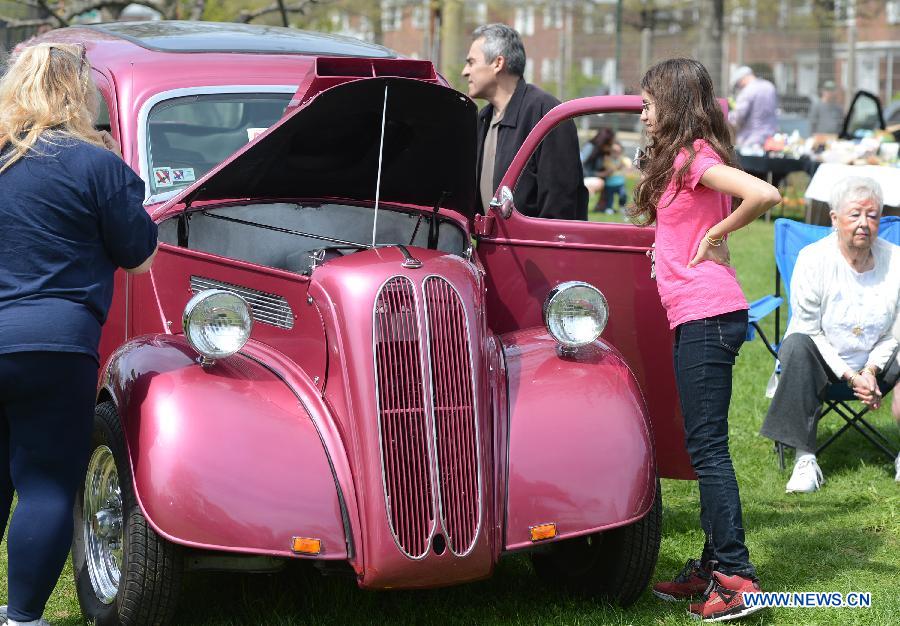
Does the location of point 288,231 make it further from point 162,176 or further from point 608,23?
point 608,23

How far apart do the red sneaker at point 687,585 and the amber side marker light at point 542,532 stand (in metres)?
0.83

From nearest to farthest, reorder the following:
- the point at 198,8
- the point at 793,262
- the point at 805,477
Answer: the point at 805,477, the point at 793,262, the point at 198,8

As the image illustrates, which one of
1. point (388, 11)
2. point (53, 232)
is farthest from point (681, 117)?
point (388, 11)

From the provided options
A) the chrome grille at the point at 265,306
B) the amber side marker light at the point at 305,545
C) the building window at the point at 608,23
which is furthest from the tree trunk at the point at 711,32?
the amber side marker light at the point at 305,545

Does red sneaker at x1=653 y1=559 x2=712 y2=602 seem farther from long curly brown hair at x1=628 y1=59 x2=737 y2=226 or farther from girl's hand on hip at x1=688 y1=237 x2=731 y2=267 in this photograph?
long curly brown hair at x1=628 y1=59 x2=737 y2=226

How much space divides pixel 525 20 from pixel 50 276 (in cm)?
3545

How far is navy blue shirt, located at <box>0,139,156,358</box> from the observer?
3.67 meters

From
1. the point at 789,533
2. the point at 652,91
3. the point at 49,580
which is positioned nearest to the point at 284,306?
the point at 49,580

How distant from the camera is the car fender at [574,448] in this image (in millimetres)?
3938

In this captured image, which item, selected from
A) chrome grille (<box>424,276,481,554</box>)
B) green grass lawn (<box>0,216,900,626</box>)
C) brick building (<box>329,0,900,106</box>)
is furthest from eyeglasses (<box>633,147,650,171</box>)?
brick building (<box>329,0,900,106</box>)

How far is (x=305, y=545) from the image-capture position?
3697mm

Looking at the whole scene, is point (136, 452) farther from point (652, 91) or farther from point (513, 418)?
point (652, 91)

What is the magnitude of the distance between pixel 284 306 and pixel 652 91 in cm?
150

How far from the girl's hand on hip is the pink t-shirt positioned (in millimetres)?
19
